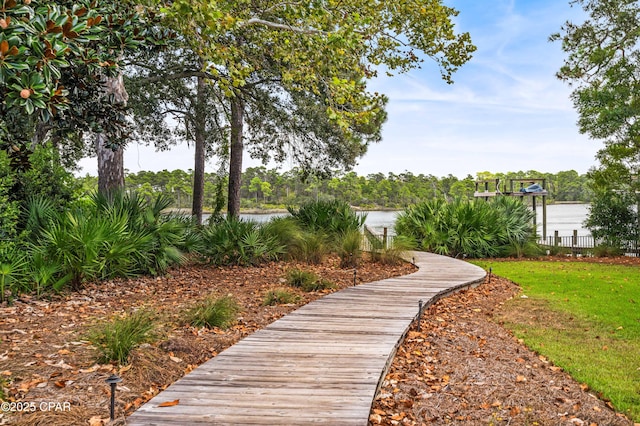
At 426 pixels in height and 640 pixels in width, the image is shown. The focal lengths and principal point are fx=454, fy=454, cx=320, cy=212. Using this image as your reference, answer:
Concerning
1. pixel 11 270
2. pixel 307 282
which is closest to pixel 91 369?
pixel 11 270

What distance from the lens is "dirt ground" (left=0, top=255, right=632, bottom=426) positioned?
3.33 m

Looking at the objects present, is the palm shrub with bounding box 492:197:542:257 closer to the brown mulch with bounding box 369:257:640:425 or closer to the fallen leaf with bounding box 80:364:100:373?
the brown mulch with bounding box 369:257:640:425

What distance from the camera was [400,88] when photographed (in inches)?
630

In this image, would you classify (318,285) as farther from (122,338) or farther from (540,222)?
(540,222)

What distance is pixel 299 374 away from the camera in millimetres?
3588

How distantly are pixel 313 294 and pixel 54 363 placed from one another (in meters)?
4.27

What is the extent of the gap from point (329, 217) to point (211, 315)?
8971 mm

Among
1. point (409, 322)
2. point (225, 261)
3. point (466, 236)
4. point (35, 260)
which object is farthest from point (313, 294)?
point (466, 236)

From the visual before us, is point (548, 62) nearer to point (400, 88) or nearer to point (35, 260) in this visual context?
A: point (400, 88)

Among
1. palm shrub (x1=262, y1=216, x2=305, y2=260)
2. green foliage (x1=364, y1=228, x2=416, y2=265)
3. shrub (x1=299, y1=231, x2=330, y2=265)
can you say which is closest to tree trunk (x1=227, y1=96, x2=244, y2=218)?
palm shrub (x1=262, y1=216, x2=305, y2=260)

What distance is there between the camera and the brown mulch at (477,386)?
3432mm

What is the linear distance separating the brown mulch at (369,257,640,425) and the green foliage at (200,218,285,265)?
5044 mm

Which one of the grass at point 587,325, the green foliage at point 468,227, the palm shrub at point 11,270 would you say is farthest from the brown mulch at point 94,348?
the green foliage at point 468,227

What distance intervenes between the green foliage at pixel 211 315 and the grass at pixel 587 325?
11.7ft
